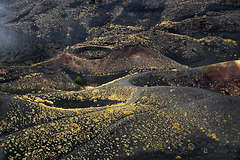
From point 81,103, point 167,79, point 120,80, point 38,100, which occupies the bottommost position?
point 167,79

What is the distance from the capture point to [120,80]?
86.8 ft

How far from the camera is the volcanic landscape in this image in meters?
12.5

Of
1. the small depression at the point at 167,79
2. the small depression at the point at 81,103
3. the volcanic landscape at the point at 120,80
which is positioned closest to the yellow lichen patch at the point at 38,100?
the volcanic landscape at the point at 120,80

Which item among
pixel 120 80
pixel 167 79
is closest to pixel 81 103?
pixel 120 80

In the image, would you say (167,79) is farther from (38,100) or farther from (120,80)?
(38,100)

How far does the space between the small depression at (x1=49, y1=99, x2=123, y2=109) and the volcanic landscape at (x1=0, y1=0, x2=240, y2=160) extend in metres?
0.17

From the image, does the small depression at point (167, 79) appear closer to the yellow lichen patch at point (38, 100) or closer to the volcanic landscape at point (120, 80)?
the volcanic landscape at point (120, 80)

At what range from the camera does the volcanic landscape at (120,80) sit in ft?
40.9

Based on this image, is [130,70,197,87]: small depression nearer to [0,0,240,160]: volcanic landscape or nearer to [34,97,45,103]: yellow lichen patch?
[0,0,240,160]: volcanic landscape

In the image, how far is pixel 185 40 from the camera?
37.5 meters

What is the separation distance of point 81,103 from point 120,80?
8.14 meters

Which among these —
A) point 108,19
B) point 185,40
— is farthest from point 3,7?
point 185,40

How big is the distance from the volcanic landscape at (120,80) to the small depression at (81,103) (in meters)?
0.17

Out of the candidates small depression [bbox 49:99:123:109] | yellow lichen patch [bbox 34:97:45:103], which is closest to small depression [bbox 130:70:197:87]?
small depression [bbox 49:99:123:109]
